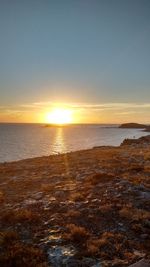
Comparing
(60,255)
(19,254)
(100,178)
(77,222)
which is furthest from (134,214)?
(100,178)

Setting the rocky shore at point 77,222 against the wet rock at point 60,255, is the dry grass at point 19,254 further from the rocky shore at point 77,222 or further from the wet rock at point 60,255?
the wet rock at point 60,255

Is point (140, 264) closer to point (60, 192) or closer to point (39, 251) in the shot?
point (39, 251)

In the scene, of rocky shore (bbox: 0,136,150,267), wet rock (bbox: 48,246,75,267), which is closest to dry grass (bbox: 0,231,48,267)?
rocky shore (bbox: 0,136,150,267)

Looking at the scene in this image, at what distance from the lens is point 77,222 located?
11602mm

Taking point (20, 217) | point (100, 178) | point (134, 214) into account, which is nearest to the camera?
point (20, 217)

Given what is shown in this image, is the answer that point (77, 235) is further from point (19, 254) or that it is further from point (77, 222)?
point (19, 254)

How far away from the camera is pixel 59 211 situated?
12977 millimetres

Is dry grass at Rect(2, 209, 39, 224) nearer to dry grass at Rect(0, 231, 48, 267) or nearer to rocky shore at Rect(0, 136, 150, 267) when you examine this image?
rocky shore at Rect(0, 136, 150, 267)

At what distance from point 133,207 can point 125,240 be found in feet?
11.3

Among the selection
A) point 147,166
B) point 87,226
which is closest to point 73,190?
Result: point 87,226

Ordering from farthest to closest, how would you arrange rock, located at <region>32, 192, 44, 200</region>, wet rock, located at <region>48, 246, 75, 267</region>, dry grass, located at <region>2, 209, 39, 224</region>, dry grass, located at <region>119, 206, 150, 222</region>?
rock, located at <region>32, 192, 44, 200</region>, dry grass, located at <region>119, 206, 150, 222</region>, dry grass, located at <region>2, 209, 39, 224</region>, wet rock, located at <region>48, 246, 75, 267</region>

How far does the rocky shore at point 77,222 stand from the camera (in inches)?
349

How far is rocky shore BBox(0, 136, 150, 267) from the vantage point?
29.1 feet

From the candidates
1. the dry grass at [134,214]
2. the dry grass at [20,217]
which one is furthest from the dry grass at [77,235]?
the dry grass at [134,214]
